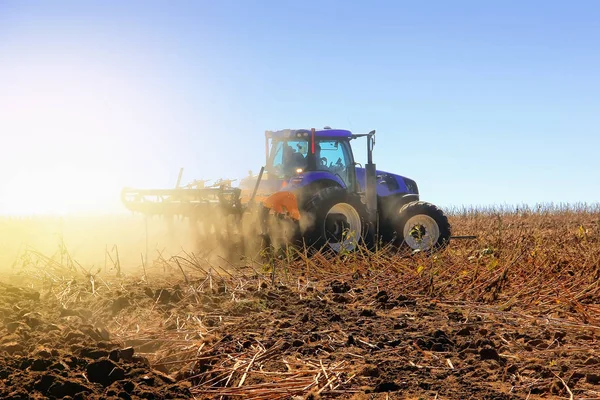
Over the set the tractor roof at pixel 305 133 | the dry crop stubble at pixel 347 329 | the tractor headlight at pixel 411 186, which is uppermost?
the tractor roof at pixel 305 133

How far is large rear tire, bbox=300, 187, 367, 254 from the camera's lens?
971cm

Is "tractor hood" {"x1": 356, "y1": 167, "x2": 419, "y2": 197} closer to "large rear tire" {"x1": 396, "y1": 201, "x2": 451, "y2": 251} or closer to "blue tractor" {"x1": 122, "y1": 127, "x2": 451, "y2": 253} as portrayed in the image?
"blue tractor" {"x1": 122, "y1": 127, "x2": 451, "y2": 253}

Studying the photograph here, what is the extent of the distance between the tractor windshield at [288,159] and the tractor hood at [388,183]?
4.32 feet

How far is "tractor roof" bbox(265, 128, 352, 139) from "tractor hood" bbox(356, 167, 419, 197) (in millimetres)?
841

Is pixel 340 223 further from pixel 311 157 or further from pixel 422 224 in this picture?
pixel 422 224

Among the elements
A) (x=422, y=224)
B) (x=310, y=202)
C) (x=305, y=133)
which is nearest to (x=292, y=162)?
(x=305, y=133)

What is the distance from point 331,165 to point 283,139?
1.04m

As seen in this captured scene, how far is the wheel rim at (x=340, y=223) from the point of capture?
1015 centimetres

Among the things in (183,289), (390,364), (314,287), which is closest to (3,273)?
(183,289)

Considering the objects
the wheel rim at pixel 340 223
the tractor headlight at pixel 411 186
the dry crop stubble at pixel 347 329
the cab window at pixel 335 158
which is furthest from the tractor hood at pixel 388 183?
the dry crop stubble at pixel 347 329

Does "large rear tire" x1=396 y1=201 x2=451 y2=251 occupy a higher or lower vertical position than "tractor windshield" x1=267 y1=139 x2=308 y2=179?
lower

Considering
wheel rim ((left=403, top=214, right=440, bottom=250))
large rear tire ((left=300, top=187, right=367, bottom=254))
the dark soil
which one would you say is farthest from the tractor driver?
the dark soil

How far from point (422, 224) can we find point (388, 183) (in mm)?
1349

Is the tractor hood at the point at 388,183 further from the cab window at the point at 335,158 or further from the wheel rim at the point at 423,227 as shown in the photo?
the wheel rim at the point at 423,227
